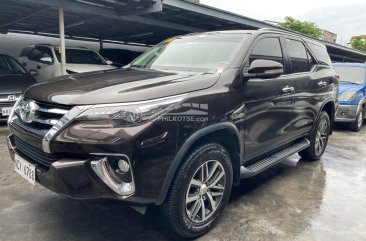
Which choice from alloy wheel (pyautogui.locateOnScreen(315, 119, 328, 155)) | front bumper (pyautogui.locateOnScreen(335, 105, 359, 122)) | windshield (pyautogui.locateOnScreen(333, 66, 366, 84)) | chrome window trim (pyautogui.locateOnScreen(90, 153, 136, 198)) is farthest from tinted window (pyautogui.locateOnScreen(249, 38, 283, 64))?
windshield (pyautogui.locateOnScreen(333, 66, 366, 84))

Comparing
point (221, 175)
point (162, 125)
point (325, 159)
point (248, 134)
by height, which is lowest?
point (325, 159)

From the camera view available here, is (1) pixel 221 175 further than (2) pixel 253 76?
Result: No

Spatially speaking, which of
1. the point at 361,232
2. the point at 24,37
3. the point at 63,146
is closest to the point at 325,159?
the point at 361,232

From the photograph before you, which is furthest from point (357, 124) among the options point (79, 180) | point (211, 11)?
point (79, 180)

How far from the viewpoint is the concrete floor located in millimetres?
2664

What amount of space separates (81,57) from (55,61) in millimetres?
854

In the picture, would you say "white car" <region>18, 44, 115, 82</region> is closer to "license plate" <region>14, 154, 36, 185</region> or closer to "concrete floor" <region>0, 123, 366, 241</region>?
"concrete floor" <region>0, 123, 366, 241</region>

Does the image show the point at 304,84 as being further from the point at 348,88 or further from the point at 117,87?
the point at 348,88

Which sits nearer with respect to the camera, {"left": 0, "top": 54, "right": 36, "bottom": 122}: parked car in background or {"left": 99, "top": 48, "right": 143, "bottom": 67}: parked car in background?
{"left": 0, "top": 54, "right": 36, "bottom": 122}: parked car in background

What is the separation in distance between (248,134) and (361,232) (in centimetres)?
130

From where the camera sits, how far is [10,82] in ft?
21.6

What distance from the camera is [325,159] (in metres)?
5.09

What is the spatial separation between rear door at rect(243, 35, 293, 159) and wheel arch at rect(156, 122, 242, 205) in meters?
0.18

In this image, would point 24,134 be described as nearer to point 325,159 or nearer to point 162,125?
point 162,125
